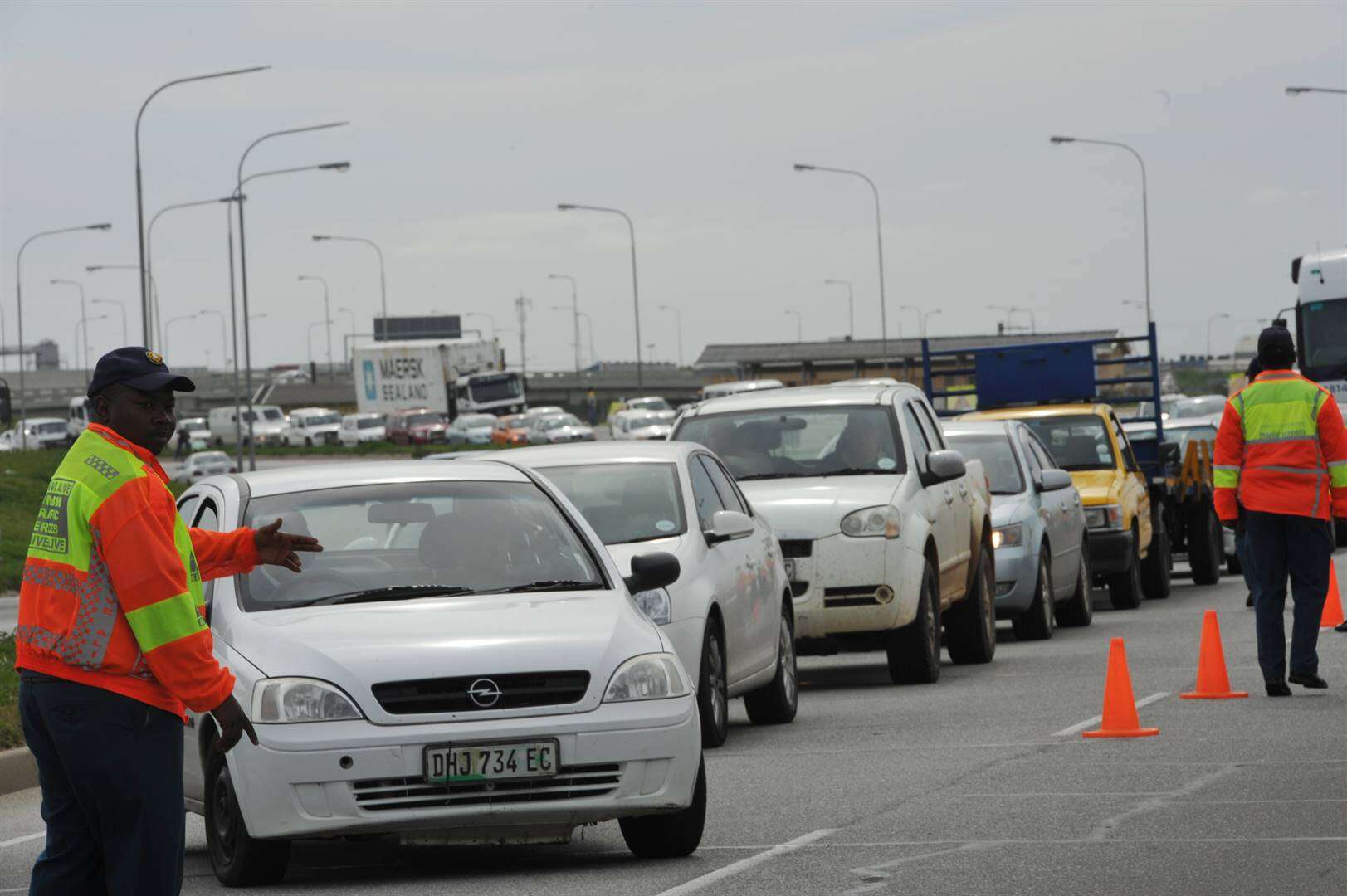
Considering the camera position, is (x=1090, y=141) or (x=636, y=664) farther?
(x=1090, y=141)

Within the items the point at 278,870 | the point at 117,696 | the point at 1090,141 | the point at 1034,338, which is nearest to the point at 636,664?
the point at 278,870

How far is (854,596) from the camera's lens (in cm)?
1466

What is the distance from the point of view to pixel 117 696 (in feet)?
18.4

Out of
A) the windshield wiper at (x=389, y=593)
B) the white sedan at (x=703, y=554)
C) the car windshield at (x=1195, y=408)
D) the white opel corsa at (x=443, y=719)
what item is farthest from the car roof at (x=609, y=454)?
the car windshield at (x=1195, y=408)

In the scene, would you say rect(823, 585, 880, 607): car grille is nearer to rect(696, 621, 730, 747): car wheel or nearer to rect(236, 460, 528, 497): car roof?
rect(696, 621, 730, 747): car wheel

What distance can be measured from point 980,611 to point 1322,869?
9.27 meters

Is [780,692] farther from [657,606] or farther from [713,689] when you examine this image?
[657,606]

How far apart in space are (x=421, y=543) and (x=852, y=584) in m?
5.88

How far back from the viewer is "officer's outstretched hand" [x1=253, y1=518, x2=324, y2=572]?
7.13 metres

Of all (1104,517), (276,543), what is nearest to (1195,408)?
(1104,517)

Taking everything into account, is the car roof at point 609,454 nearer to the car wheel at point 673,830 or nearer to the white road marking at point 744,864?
the white road marking at point 744,864

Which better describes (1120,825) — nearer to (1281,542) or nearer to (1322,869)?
(1322,869)

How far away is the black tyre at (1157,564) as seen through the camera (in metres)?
24.3

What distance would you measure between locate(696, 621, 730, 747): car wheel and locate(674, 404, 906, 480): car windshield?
12.7ft
